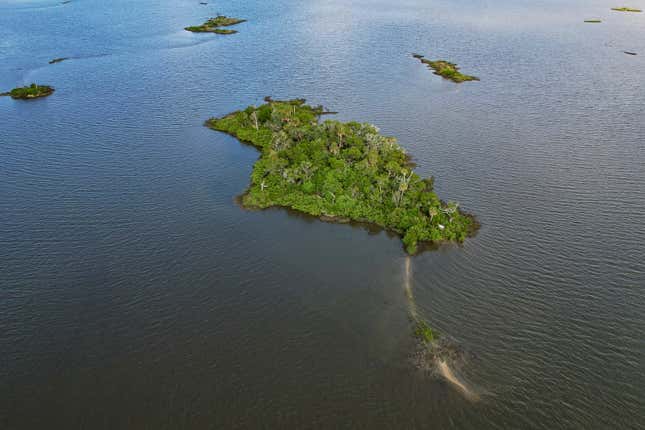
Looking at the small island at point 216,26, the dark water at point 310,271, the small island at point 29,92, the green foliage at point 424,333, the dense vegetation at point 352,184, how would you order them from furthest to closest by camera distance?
the small island at point 216,26 < the small island at point 29,92 < the dense vegetation at point 352,184 < the green foliage at point 424,333 < the dark water at point 310,271

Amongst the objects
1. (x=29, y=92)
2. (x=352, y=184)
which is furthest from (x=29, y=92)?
(x=352, y=184)

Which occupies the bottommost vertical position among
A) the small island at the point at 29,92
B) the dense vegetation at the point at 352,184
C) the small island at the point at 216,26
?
the dense vegetation at the point at 352,184

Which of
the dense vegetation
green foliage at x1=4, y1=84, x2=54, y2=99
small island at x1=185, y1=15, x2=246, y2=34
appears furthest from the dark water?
small island at x1=185, y1=15, x2=246, y2=34

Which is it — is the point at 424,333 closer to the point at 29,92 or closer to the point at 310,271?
the point at 310,271

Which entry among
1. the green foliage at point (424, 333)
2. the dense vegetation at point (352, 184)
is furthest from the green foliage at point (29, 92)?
the green foliage at point (424, 333)

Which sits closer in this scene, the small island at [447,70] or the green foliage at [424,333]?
the green foliage at [424,333]

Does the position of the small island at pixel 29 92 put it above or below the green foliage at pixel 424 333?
above

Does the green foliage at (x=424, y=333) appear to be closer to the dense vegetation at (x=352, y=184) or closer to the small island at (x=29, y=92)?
the dense vegetation at (x=352, y=184)
